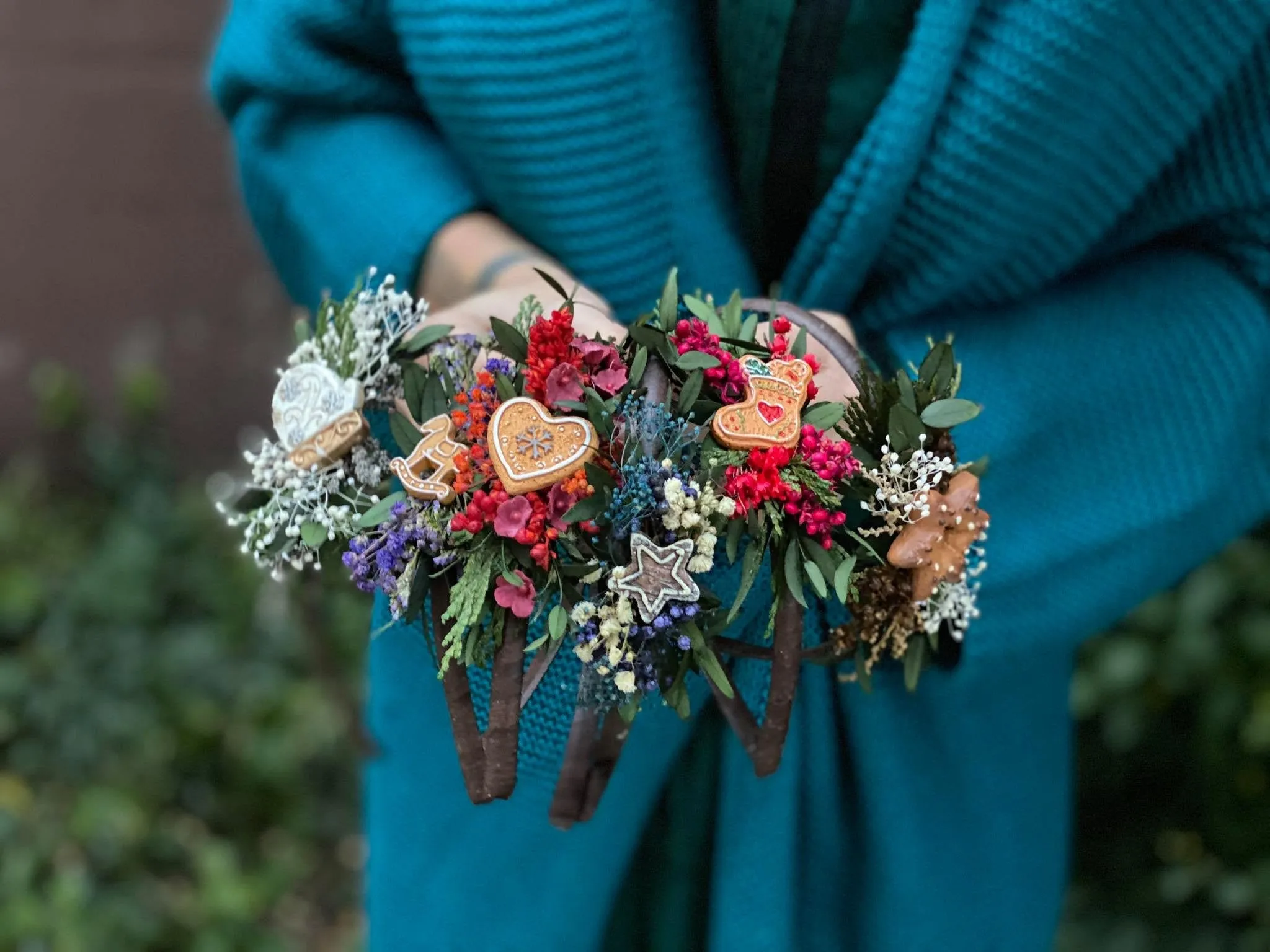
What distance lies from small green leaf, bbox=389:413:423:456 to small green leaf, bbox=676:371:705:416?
108mm

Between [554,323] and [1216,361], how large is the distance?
378 millimetres

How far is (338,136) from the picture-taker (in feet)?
2.24

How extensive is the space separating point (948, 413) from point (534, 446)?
166mm

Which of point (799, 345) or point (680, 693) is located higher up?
point (799, 345)

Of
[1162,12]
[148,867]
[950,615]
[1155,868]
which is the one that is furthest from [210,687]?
[1162,12]

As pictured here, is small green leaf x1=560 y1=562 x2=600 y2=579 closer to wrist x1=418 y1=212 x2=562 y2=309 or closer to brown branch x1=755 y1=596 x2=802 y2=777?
brown branch x1=755 y1=596 x2=802 y2=777

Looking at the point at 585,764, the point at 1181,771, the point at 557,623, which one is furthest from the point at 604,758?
the point at 1181,771

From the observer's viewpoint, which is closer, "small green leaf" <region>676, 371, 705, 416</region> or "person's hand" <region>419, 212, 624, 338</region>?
"small green leaf" <region>676, 371, 705, 416</region>

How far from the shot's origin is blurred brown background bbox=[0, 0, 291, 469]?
1.65m

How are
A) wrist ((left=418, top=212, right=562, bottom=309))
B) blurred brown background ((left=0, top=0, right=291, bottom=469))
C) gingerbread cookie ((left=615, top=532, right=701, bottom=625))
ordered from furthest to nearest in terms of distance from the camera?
blurred brown background ((left=0, top=0, right=291, bottom=469)) < wrist ((left=418, top=212, right=562, bottom=309)) < gingerbread cookie ((left=615, top=532, right=701, bottom=625))

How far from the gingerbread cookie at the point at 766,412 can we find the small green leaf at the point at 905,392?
0.05m

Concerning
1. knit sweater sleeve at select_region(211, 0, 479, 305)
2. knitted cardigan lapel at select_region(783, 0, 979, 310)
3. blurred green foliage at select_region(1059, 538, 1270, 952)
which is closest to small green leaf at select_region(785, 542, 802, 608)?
knitted cardigan lapel at select_region(783, 0, 979, 310)

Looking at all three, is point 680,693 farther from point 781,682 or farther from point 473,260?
point 473,260

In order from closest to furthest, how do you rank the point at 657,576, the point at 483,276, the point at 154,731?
1. the point at 657,576
2. the point at 483,276
3. the point at 154,731
